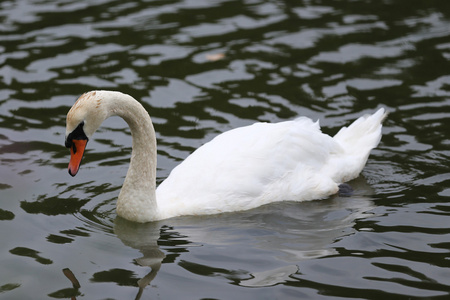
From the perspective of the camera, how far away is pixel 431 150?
374 inches

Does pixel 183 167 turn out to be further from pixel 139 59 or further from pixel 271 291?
pixel 139 59

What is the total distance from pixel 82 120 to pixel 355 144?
3470 mm

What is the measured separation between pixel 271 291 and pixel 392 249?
137cm

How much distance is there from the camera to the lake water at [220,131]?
271 inches

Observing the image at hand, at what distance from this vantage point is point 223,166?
827cm

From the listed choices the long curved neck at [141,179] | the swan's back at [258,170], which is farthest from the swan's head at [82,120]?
the swan's back at [258,170]

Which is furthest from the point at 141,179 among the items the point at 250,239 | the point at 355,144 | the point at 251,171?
the point at 355,144

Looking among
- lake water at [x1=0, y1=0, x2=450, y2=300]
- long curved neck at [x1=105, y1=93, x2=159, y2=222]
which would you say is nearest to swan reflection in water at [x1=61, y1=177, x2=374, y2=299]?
lake water at [x1=0, y1=0, x2=450, y2=300]

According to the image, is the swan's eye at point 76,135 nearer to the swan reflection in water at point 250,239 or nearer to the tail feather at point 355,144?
the swan reflection in water at point 250,239

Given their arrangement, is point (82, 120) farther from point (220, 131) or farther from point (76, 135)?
point (220, 131)

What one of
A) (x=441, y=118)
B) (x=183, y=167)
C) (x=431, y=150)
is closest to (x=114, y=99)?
(x=183, y=167)

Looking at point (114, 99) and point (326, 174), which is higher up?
point (114, 99)

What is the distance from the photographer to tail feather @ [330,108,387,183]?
9.08m

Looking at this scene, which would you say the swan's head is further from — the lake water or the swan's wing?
the swan's wing
